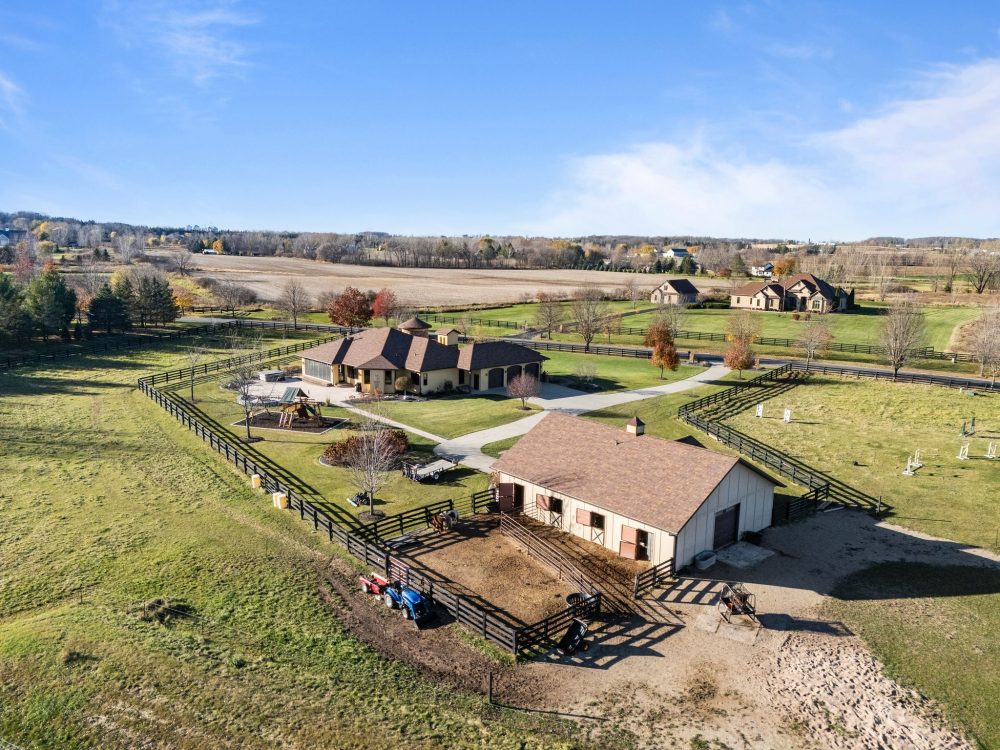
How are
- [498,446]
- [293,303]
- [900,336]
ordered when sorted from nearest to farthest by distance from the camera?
[498,446] < [900,336] < [293,303]

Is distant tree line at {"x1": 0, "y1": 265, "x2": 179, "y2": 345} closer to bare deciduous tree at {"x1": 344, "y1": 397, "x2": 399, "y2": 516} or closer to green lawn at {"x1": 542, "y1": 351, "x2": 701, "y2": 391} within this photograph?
green lawn at {"x1": 542, "y1": 351, "x2": 701, "y2": 391}

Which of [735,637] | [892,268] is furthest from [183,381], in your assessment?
[892,268]

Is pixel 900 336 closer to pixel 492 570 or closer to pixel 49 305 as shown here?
pixel 492 570

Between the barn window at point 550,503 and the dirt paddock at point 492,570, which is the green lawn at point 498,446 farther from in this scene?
the dirt paddock at point 492,570

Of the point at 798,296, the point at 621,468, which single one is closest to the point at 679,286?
the point at 798,296

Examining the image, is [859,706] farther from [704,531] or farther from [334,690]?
[334,690]

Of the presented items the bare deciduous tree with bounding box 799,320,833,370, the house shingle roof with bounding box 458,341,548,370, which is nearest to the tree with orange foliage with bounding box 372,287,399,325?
the house shingle roof with bounding box 458,341,548,370
